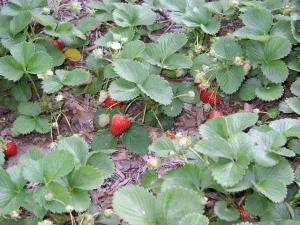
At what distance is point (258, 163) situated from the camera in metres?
1.84

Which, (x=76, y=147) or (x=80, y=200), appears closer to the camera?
(x=80, y=200)

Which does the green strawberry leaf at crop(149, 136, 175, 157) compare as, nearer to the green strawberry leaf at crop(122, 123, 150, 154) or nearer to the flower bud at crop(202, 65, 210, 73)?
the green strawberry leaf at crop(122, 123, 150, 154)

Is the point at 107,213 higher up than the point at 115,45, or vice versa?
the point at 115,45

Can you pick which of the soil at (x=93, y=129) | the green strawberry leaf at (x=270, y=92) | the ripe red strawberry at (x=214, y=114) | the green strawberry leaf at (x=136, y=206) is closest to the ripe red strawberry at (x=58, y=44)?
the soil at (x=93, y=129)

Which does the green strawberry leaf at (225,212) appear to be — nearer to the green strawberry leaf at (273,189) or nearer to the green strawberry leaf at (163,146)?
the green strawberry leaf at (273,189)

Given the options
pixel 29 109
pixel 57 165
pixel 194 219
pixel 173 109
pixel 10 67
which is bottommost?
pixel 29 109

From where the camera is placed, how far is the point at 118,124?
98.0 inches

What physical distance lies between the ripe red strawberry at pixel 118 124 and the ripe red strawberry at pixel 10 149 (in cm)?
49

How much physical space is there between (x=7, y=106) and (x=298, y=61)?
1.49m

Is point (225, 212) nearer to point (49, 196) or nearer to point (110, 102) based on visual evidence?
point (49, 196)

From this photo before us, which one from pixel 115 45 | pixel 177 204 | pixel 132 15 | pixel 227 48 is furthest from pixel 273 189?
pixel 132 15

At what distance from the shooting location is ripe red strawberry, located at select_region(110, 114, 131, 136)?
2488 millimetres

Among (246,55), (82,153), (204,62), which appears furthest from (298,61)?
(82,153)

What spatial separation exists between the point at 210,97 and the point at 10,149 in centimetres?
99
